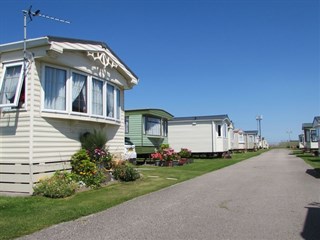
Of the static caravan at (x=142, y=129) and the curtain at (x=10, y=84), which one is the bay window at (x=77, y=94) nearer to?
the curtain at (x=10, y=84)

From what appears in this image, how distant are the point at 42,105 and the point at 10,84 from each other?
1133mm

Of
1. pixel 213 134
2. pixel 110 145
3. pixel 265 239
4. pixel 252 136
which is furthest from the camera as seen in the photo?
pixel 252 136

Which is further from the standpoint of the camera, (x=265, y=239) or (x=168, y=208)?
(x=168, y=208)

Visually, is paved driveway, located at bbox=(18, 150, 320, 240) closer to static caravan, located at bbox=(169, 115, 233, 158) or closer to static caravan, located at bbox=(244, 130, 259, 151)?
static caravan, located at bbox=(169, 115, 233, 158)

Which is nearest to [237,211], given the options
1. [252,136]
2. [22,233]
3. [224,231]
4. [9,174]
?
[224,231]

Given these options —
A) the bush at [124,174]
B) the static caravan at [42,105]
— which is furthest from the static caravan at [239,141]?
the static caravan at [42,105]

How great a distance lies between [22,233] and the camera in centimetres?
638

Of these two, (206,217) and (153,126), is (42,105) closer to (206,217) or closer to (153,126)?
(206,217)

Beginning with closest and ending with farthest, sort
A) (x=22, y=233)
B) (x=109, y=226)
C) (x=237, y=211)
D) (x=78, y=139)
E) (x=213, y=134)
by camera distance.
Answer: (x=22, y=233)
(x=109, y=226)
(x=237, y=211)
(x=78, y=139)
(x=213, y=134)

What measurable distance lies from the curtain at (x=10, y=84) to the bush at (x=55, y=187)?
2558mm

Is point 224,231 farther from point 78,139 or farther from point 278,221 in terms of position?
point 78,139

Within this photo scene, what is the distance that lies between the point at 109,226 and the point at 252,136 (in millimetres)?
68778

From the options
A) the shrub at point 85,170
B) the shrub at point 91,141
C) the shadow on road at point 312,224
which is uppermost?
the shrub at point 91,141

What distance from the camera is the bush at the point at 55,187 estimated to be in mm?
9898
